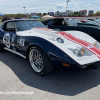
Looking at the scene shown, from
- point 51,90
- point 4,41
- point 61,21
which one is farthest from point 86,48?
point 61,21

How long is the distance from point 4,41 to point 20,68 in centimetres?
132

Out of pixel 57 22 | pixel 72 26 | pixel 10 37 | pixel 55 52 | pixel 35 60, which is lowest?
pixel 35 60

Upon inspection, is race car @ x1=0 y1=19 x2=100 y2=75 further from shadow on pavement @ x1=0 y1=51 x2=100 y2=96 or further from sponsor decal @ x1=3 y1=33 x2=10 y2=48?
sponsor decal @ x1=3 y1=33 x2=10 y2=48

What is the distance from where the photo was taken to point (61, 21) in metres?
6.37

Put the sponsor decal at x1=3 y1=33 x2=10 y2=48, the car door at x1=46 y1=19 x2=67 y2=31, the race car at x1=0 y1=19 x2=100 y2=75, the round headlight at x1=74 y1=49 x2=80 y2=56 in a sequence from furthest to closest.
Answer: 1. the car door at x1=46 y1=19 x2=67 y2=31
2. the sponsor decal at x1=3 y1=33 x2=10 y2=48
3. the round headlight at x1=74 y1=49 x2=80 y2=56
4. the race car at x1=0 y1=19 x2=100 y2=75

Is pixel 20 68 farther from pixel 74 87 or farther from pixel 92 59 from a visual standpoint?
pixel 92 59

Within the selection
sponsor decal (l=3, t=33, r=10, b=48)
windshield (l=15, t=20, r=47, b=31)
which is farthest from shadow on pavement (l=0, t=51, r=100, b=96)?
windshield (l=15, t=20, r=47, b=31)

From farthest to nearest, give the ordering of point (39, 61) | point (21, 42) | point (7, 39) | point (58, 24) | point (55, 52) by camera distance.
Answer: point (58, 24)
point (7, 39)
point (21, 42)
point (39, 61)
point (55, 52)

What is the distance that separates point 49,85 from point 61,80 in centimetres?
A: 33

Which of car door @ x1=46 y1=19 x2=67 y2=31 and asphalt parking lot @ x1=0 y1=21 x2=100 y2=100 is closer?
asphalt parking lot @ x1=0 y1=21 x2=100 y2=100

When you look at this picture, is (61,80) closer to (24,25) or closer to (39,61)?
(39,61)

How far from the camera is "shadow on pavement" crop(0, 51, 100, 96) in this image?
2.15 metres

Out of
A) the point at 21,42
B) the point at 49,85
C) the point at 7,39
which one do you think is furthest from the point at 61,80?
the point at 7,39

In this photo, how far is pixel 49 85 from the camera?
7.52 ft
